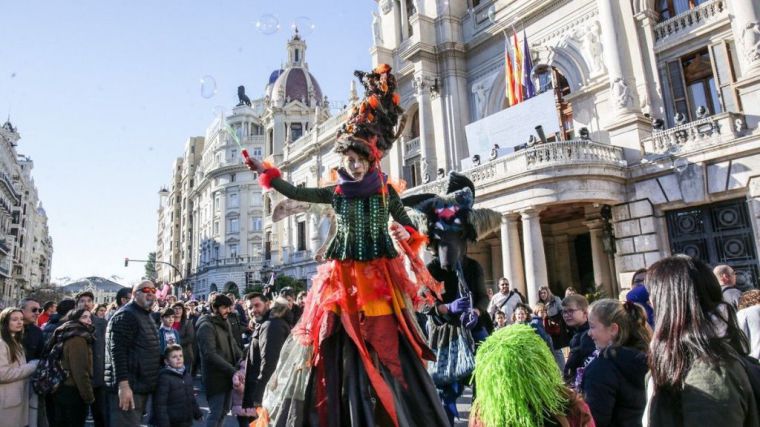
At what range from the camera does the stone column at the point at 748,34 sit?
13.0 meters

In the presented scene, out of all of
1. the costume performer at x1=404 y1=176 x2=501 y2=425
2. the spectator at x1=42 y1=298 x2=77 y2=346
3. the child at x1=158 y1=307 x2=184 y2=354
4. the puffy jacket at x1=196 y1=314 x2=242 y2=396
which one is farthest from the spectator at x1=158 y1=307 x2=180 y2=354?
the costume performer at x1=404 y1=176 x2=501 y2=425

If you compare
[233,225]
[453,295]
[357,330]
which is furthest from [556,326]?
[233,225]

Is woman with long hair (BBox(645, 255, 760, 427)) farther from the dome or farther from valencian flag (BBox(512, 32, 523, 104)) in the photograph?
the dome

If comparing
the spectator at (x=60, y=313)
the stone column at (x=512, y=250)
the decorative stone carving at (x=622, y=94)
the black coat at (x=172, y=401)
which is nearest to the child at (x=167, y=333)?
the black coat at (x=172, y=401)

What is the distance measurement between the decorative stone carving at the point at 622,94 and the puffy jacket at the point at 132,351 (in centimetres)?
1523

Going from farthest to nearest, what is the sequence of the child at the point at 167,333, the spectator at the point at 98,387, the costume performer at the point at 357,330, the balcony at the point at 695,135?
the balcony at the point at 695,135 < the child at the point at 167,333 < the spectator at the point at 98,387 < the costume performer at the point at 357,330

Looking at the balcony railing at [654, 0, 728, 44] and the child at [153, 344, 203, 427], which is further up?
the balcony railing at [654, 0, 728, 44]

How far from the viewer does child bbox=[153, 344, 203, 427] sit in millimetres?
5082

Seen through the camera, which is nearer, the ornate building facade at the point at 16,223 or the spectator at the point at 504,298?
the spectator at the point at 504,298

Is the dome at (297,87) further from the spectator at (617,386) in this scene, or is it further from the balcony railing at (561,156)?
the spectator at (617,386)

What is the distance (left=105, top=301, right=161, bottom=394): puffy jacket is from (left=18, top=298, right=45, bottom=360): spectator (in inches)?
92.2

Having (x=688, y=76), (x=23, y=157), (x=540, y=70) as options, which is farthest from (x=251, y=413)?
(x=23, y=157)

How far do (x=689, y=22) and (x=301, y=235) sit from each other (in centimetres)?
2887

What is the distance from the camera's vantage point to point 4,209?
198 ft
